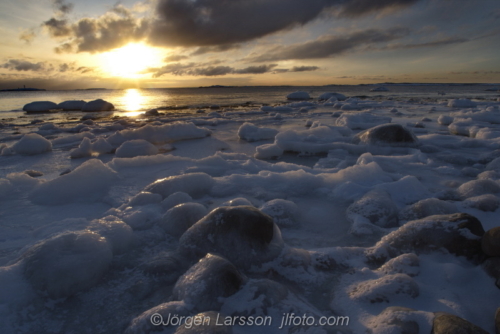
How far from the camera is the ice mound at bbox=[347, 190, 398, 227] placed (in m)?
2.83

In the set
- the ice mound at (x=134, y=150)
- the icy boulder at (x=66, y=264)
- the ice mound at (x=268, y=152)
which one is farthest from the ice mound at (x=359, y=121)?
the icy boulder at (x=66, y=264)

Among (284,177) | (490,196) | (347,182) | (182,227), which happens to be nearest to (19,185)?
(182,227)

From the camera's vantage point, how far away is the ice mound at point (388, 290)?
177 cm

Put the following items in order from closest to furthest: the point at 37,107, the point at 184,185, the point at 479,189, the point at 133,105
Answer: the point at 479,189
the point at 184,185
the point at 37,107
the point at 133,105

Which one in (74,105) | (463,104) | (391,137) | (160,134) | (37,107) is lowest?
(160,134)

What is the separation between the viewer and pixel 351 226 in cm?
281

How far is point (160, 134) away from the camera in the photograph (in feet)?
26.5

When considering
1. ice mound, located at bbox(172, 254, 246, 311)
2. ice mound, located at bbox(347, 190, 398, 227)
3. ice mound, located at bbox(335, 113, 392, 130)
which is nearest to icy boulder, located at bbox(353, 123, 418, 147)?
ice mound, located at bbox(335, 113, 392, 130)

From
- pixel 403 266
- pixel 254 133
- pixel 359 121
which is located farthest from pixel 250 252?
pixel 359 121

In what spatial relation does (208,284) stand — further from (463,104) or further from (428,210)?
(463,104)

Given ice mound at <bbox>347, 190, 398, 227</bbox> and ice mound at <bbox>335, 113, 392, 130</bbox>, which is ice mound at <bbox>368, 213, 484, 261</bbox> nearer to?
ice mound at <bbox>347, 190, 398, 227</bbox>

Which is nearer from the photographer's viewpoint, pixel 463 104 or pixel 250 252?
pixel 250 252

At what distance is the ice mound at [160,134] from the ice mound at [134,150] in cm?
121

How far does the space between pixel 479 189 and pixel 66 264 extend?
422 cm
